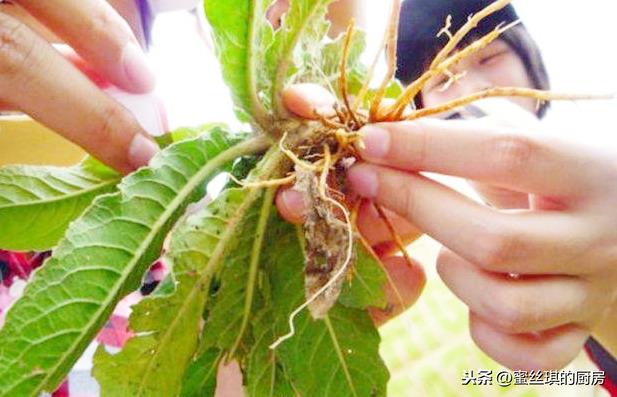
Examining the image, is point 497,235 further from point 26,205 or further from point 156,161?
point 26,205

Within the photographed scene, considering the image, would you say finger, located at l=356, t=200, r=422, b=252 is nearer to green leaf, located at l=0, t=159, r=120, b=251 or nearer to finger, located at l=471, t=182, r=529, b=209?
finger, located at l=471, t=182, r=529, b=209

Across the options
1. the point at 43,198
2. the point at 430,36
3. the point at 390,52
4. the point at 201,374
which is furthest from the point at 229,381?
the point at 430,36

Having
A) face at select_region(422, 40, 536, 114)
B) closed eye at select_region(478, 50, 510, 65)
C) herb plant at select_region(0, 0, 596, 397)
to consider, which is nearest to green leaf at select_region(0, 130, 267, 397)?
herb plant at select_region(0, 0, 596, 397)

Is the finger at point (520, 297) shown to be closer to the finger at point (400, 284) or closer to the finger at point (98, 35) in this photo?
the finger at point (400, 284)

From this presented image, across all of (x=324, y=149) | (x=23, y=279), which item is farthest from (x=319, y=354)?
(x=23, y=279)

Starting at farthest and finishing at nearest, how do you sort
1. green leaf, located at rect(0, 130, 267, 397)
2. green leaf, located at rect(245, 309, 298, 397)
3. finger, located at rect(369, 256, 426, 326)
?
finger, located at rect(369, 256, 426, 326) < green leaf, located at rect(245, 309, 298, 397) < green leaf, located at rect(0, 130, 267, 397)

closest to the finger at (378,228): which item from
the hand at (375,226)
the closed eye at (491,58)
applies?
the hand at (375,226)
